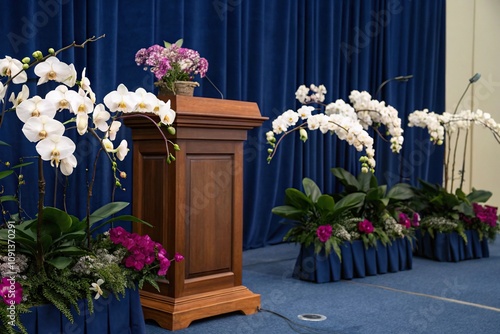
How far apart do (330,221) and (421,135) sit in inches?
143

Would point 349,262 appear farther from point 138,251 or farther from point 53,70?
point 53,70

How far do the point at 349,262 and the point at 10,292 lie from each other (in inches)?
100

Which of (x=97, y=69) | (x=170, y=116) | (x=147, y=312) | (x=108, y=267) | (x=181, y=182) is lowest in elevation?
(x=147, y=312)

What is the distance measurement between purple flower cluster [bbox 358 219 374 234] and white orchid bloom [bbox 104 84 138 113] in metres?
2.31

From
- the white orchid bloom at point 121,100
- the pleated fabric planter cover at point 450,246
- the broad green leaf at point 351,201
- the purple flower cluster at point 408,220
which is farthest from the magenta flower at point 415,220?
the white orchid bloom at point 121,100

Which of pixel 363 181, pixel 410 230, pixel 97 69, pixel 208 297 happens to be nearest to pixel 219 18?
pixel 97 69

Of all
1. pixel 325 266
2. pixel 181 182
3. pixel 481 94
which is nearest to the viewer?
pixel 181 182

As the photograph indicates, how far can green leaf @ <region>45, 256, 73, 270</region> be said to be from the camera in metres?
2.39

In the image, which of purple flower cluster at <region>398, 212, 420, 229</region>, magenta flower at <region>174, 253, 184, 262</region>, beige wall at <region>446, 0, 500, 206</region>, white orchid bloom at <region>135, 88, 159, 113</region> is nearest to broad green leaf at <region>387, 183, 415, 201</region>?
purple flower cluster at <region>398, 212, 420, 229</region>

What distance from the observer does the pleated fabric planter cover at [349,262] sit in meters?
4.22

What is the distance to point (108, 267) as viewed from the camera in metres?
2.58

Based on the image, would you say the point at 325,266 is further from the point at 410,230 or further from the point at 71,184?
the point at 71,184

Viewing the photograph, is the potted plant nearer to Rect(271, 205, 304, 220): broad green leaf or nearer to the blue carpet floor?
the blue carpet floor

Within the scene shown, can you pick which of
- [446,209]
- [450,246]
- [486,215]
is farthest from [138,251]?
[486,215]
